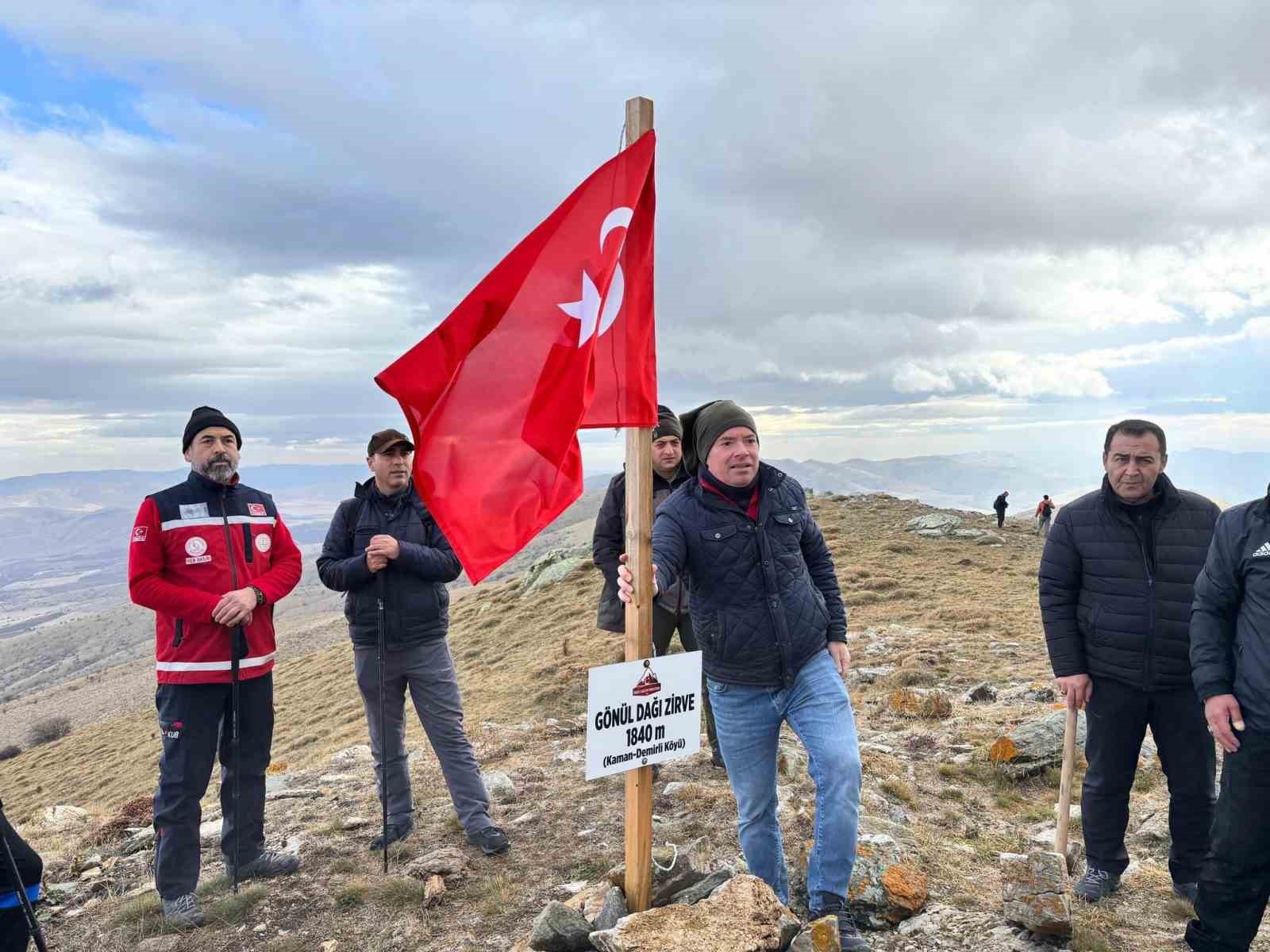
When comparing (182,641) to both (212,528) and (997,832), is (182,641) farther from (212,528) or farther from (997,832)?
(997,832)

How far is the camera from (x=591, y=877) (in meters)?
5.74

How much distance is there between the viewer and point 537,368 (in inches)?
168

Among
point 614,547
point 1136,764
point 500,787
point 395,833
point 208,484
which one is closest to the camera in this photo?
point 1136,764

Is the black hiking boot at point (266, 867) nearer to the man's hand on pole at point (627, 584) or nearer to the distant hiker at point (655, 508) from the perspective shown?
the distant hiker at point (655, 508)

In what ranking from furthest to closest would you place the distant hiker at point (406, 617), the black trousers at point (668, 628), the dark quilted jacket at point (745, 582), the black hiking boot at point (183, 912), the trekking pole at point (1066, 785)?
the black trousers at point (668, 628), the distant hiker at point (406, 617), the black hiking boot at point (183, 912), the trekking pole at point (1066, 785), the dark quilted jacket at point (745, 582)

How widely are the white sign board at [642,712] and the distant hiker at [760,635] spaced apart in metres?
0.38

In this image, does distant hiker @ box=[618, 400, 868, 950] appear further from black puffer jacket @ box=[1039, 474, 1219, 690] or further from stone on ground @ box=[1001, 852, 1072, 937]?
black puffer jacket @ box=[1039, 474, 1219, 690]

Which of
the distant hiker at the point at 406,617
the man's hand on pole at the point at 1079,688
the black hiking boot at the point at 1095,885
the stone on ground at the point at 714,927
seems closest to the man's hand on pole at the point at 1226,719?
the man's hand on pole at the point at 1079,688

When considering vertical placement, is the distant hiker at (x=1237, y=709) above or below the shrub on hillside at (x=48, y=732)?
above

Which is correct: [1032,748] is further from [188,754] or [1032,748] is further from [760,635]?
[188,754]

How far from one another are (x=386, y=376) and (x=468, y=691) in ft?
40.6

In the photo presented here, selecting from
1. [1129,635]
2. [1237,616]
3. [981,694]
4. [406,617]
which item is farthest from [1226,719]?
[981,694]

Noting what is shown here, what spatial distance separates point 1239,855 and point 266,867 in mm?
6341

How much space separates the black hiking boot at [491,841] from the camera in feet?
20.3
